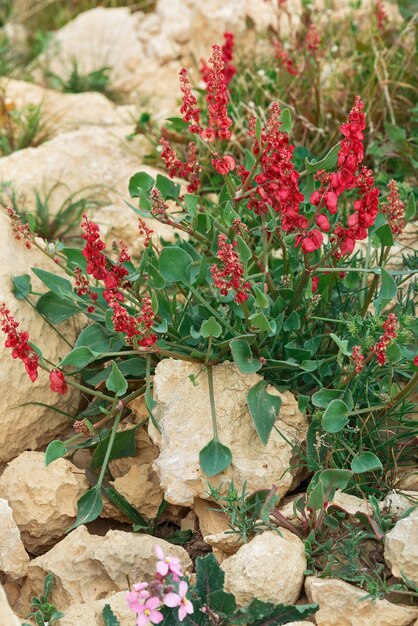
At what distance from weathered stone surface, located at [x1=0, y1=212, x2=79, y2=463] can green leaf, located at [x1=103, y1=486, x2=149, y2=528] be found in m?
0.42

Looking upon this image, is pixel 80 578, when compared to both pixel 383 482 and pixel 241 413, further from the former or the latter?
pixel 383 482

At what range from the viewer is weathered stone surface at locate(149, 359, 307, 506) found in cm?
300

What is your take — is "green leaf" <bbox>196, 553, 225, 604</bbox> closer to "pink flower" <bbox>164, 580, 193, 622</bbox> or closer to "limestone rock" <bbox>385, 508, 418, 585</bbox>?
"pink flower" <bbox>164, 580, 193, 622</bbox>

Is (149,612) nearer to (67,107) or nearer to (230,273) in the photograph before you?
(230,273)

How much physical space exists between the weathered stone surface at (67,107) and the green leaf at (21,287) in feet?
6.43

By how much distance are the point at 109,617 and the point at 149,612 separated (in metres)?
0.24

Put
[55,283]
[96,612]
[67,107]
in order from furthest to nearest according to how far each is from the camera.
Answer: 1. [67,107]
2. [55,283]
3. [96,612]

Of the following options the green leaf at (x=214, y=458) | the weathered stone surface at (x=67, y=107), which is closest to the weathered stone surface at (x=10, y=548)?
the green leaf at (x=214, y=458)

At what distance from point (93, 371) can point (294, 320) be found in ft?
2.70

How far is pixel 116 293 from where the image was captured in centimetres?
296

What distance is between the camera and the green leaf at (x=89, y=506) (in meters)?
2.95

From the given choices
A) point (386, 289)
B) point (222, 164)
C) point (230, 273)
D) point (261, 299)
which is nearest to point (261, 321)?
point (261, 299)

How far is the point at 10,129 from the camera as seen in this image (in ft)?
16.4

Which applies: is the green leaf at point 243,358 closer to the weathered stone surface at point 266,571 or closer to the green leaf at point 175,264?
the green leaf at point 175,264
